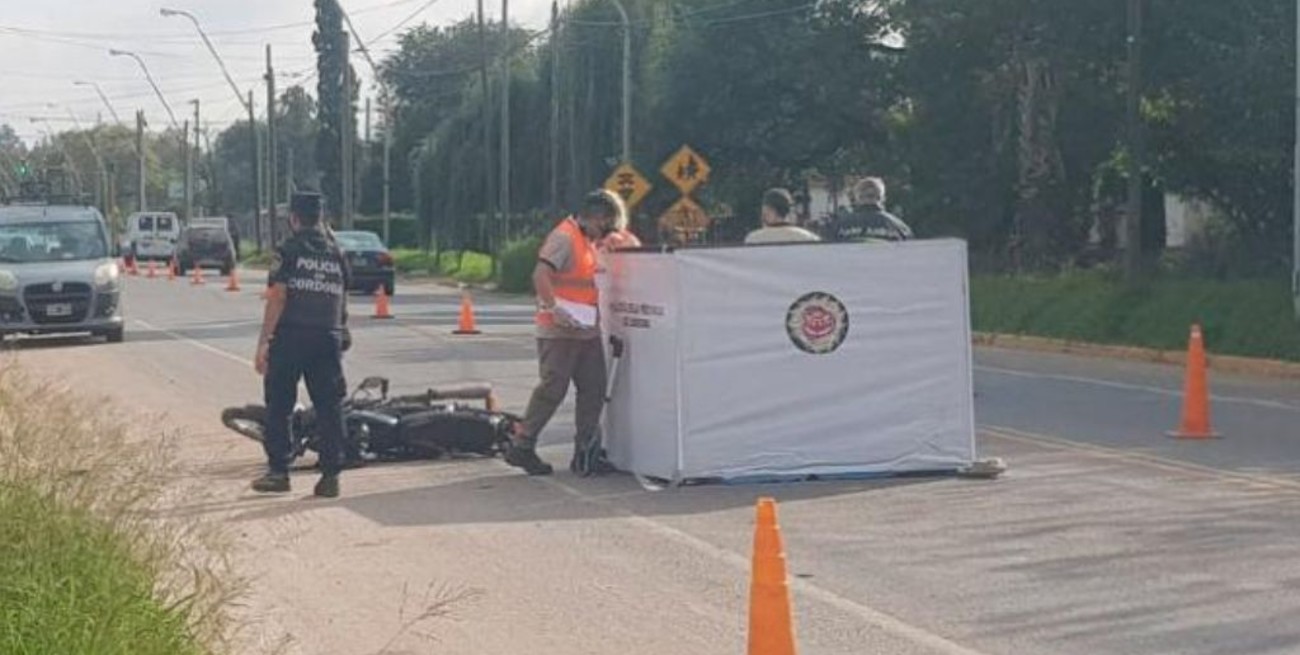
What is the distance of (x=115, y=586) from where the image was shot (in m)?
7.09

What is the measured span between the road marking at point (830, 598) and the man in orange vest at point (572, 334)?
3.80 feet

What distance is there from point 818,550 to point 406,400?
4954 mm

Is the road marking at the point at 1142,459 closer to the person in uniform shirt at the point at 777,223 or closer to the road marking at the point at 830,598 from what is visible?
the person in uniform shirt at the point at 777,223

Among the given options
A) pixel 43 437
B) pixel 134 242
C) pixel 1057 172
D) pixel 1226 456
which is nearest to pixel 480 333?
pixel 1057 172

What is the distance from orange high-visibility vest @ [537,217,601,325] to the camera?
13.0 metres

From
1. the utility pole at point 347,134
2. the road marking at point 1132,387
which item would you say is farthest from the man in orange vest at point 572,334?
the utility pole at point 347,134

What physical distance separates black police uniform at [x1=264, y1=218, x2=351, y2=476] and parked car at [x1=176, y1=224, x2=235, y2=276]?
51.6 meters

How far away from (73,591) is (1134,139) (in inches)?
946

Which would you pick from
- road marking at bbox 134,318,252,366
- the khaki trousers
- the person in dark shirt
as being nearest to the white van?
road marking at bbox 134,318,252,366

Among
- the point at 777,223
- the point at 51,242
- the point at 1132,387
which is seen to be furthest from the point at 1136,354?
the point at 51,242

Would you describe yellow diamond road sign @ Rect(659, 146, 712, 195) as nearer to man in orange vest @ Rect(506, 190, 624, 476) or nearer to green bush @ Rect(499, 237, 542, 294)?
green bush @ Rect(499, 237, 542, 294)

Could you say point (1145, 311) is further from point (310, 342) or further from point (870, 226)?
point (310, 342)

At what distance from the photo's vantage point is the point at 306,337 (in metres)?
12.1

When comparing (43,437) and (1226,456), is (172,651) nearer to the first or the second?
(43,437)
